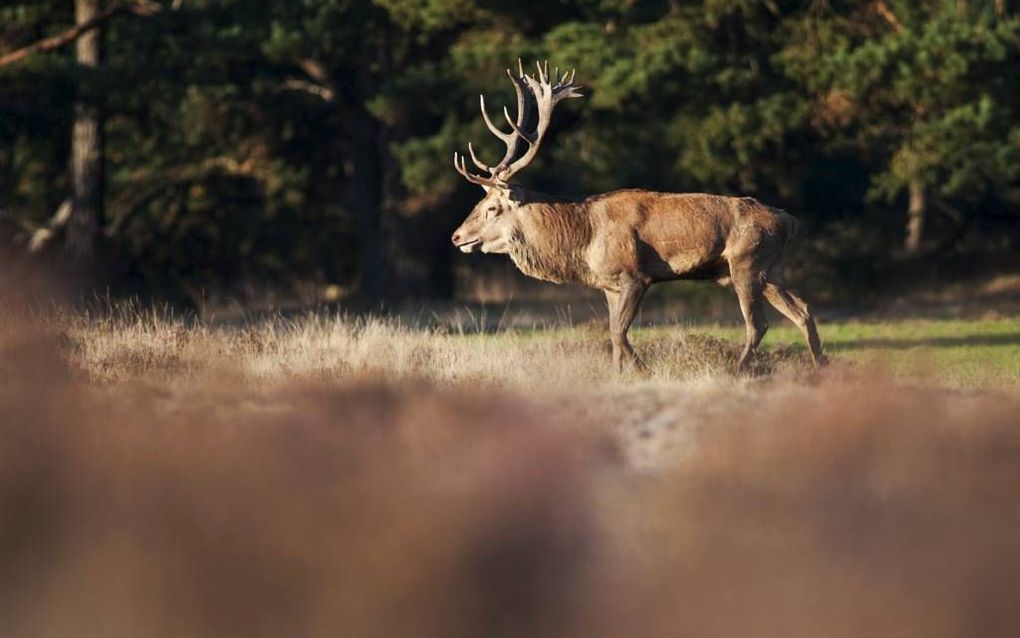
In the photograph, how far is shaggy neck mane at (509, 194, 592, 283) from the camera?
1463cm

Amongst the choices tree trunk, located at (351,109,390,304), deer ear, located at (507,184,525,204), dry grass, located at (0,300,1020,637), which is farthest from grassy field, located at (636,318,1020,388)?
tree trunk, located at (351,109,390,304)

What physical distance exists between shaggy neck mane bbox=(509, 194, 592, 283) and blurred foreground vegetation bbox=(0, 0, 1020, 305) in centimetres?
965

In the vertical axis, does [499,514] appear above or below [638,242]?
below

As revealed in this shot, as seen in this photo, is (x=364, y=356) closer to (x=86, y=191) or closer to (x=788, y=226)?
(x=788, y=226)

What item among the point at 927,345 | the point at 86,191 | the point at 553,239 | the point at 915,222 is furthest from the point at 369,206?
the point at 553,239

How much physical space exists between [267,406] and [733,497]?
3081mm

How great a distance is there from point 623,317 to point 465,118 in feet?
42.2

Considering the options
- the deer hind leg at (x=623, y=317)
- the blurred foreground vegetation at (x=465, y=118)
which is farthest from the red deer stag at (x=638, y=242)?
the blurred foreground vegetation at (x=465, y=118)

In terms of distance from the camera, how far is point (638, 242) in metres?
14.5

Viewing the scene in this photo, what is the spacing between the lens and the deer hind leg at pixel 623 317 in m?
14.2

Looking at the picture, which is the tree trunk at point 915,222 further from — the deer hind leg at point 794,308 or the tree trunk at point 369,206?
the deer hind leg at point 794,308

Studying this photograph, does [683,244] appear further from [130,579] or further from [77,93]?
[77,93]

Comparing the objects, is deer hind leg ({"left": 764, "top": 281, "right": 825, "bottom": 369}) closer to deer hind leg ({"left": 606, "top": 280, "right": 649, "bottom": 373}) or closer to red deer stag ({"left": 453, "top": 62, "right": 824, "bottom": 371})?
red deer stag ({"left": 453, "top": 62, "right": 824, "bottom": 371})

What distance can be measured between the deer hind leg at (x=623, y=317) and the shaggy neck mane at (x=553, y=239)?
43 centimetres
